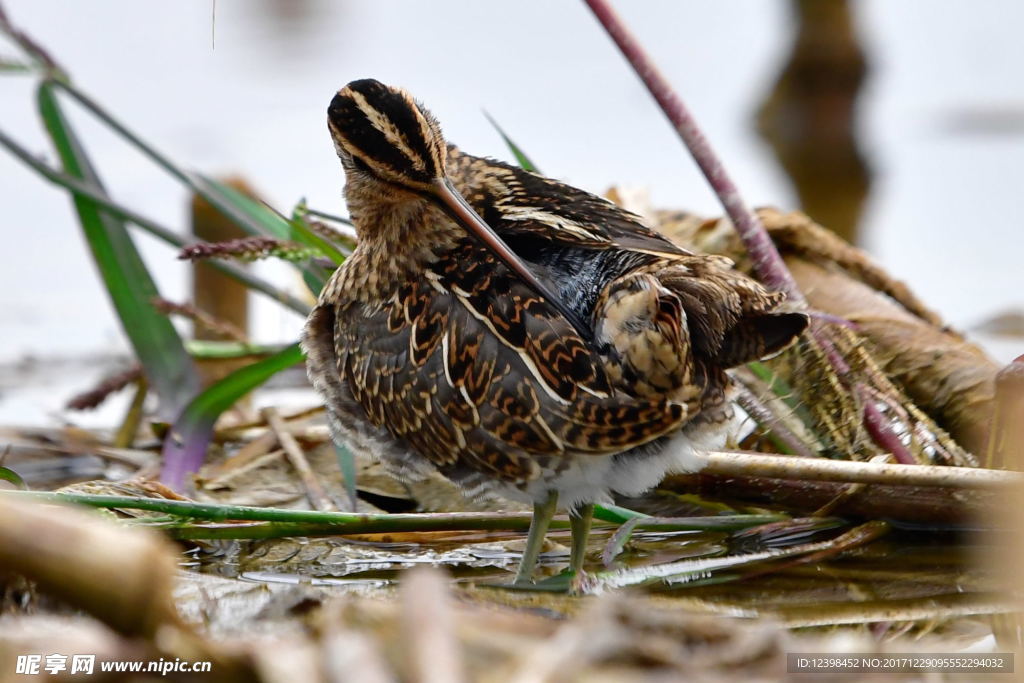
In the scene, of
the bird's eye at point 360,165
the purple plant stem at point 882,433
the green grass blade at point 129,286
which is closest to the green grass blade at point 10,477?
the green grass blade at point 129,286

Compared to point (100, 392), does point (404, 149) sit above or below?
above

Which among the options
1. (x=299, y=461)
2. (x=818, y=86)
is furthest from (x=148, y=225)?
(x=818, y=86)

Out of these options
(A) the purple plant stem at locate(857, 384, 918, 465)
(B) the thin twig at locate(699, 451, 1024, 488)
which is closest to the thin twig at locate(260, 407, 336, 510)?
(B) the thin twig at locate(699, 451, 1024, 488)

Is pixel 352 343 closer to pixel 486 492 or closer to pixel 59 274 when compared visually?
pixel 486 492

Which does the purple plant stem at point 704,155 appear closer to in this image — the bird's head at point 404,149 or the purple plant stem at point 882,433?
the purple plant stem at point 882,433

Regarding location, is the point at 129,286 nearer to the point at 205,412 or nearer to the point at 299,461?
the point at 205,412

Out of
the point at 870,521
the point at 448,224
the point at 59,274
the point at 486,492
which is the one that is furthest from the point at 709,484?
the point at 59,274

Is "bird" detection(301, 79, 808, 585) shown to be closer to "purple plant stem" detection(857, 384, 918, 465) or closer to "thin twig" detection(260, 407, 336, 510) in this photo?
"thin twig" detection(260, 407, 336, 510)
